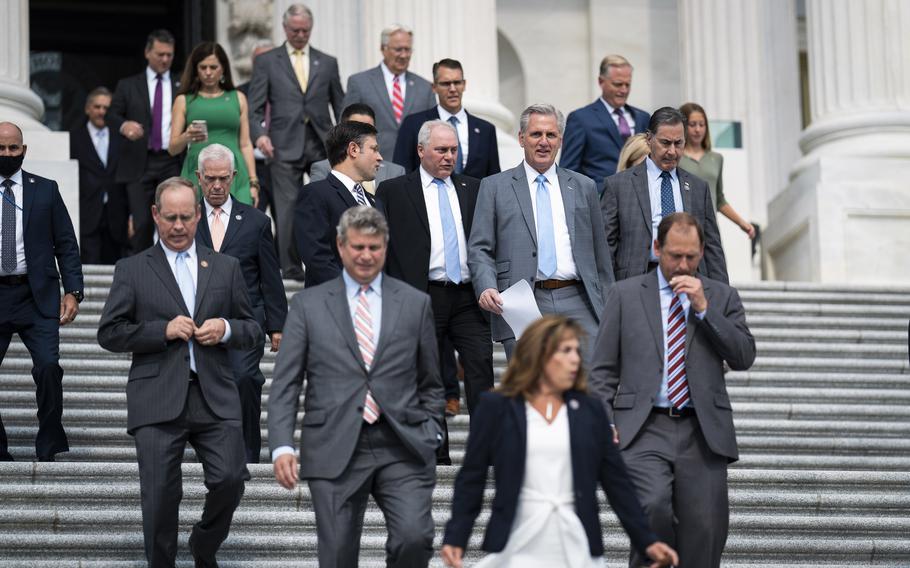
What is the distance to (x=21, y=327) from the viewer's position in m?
9.91

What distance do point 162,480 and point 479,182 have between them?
2863 millimetres

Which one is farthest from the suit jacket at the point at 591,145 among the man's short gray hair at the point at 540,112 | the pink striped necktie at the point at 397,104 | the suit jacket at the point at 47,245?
the suit jacket at the point at 47,245

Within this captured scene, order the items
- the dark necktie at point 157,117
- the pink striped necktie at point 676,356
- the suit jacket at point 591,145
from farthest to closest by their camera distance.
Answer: the dark necktie at point 157,117
the suit jacket at point 591,145
the pink striped necktie at point 676,356

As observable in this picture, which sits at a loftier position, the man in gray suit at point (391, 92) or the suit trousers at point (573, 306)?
the man in gray suit at point (391, 92)

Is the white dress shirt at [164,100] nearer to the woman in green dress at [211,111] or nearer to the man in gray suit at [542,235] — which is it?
the woman in green dress at [211,111]

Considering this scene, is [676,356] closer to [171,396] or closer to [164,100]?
[171,396]

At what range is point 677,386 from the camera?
7.88 metres

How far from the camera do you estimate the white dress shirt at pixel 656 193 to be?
996 cm

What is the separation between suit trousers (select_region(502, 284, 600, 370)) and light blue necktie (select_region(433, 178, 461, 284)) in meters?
0.61

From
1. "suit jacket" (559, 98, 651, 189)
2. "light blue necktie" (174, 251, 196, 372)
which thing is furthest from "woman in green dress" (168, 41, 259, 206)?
"light blue necktie" (174, 251, 196, 372)

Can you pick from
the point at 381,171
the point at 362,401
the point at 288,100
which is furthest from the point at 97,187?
the point at 362,401

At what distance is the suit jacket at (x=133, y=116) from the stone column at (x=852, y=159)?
531cm

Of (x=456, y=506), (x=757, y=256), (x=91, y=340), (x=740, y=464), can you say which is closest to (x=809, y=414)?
(x=740, y=464)

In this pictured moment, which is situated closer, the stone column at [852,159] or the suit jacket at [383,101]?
the suit jacket at [383,101]
